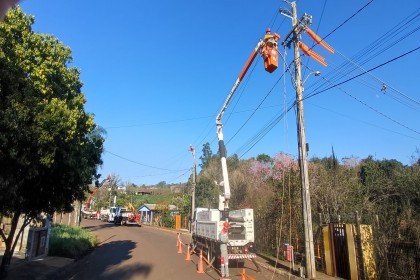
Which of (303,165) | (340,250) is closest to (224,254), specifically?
(340,250)

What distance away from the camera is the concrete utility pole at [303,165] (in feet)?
45.2

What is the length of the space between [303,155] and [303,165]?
15.7 inches

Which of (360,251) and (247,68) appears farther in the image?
(247,68)

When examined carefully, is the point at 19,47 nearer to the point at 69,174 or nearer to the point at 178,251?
the point at 69,174

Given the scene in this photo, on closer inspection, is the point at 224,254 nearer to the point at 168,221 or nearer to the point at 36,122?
the point at 36,122

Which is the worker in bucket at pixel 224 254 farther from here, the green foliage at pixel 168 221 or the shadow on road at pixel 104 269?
the green foliage at pixel 168 221

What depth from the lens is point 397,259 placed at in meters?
11.2

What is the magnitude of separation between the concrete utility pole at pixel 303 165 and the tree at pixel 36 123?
7.95m

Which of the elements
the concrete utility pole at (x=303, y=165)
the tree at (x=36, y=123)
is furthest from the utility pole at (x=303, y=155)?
the tree at (x=36, y=123)

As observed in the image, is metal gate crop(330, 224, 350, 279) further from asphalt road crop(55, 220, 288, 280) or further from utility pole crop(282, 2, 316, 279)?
asphalt road crop(55, 220, 288, 280)

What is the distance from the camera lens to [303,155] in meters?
14.8

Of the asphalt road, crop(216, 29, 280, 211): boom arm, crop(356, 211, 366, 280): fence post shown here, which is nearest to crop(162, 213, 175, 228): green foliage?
the asphalt road

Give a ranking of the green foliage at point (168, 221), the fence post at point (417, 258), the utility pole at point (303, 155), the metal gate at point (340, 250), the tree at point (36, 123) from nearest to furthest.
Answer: the tree at point (36, 123)
the fence post at point (417, 258)
the metal gate at point (340, 250)
the utility pole at point (303, 155)
the green foliage at point (168, 221)

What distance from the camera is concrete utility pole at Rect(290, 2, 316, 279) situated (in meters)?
13.8
